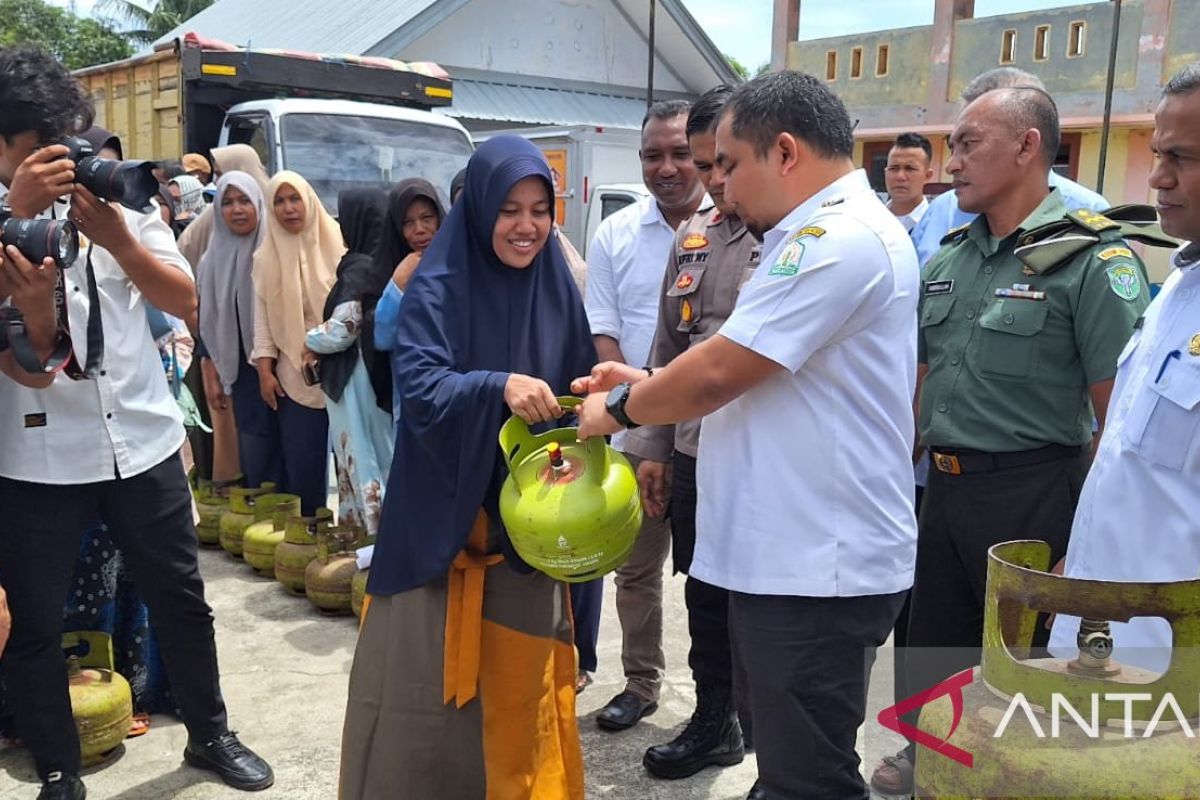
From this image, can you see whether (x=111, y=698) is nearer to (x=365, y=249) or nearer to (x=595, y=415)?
(x=595, y=415)

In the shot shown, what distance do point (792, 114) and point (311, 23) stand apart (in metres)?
16.6

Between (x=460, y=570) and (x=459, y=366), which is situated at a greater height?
(x=459, y=366)

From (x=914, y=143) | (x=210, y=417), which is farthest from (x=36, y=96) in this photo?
(x=914, y=143)

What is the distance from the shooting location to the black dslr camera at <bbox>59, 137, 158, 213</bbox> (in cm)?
243

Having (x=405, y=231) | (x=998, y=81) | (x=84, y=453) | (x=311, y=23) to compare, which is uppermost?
(x=311, y=23)

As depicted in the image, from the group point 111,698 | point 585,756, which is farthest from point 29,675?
point 585,756

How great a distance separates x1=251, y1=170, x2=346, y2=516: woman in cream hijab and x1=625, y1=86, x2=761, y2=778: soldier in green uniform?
230 cm

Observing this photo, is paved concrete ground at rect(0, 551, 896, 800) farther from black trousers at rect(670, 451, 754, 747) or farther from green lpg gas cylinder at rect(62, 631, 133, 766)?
black trousers at rect(670, 451, 754, 747)

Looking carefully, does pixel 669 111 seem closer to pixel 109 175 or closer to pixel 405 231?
pixel 405 231

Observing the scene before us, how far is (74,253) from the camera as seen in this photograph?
2.38 metres

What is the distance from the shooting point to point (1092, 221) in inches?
101

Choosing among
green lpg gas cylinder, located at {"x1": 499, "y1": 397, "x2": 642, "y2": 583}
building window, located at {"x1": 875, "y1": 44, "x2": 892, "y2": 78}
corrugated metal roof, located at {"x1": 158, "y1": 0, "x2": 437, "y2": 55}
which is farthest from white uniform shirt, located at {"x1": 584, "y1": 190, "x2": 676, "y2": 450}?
building window, located at {"x1": 875, "y1": 44, "x2": 892, "y2": 78}

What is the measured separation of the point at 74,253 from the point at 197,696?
1321mm

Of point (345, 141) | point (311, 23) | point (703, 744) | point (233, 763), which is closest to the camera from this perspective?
point (233, 763)
